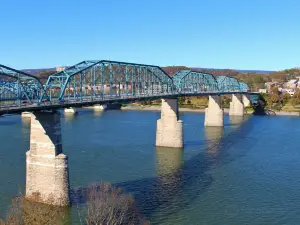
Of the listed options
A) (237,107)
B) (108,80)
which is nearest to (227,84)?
(237,107)

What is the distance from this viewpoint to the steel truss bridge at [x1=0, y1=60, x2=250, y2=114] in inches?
777

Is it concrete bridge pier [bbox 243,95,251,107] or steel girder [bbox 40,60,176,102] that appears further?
concrete bridge pier [bbox 243,95,251,107]

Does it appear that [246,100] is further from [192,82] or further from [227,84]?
[192,82]

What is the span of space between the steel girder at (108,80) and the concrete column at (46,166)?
1735 millimetres

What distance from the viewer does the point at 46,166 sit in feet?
63.9

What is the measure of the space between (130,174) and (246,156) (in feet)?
39.5

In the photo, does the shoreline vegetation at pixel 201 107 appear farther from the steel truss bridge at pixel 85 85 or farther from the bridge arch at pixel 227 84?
the steel truss bridge at pixel 85 85

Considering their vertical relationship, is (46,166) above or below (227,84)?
below

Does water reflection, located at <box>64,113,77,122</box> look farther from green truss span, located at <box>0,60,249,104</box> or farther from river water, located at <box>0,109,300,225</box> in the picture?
river water, located at <box>0,109,300,225</box>

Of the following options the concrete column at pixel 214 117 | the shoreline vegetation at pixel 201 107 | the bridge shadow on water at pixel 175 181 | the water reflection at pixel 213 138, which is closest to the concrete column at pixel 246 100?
the shoreline vegetation at pixel 201 107

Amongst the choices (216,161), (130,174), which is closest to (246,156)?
(216,161)

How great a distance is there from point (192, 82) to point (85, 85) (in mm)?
30586

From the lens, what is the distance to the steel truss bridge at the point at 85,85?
19.7m

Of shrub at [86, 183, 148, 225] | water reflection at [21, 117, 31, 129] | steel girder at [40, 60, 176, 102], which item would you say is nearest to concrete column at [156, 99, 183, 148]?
steel girder at [40, 60, 176, 102]
